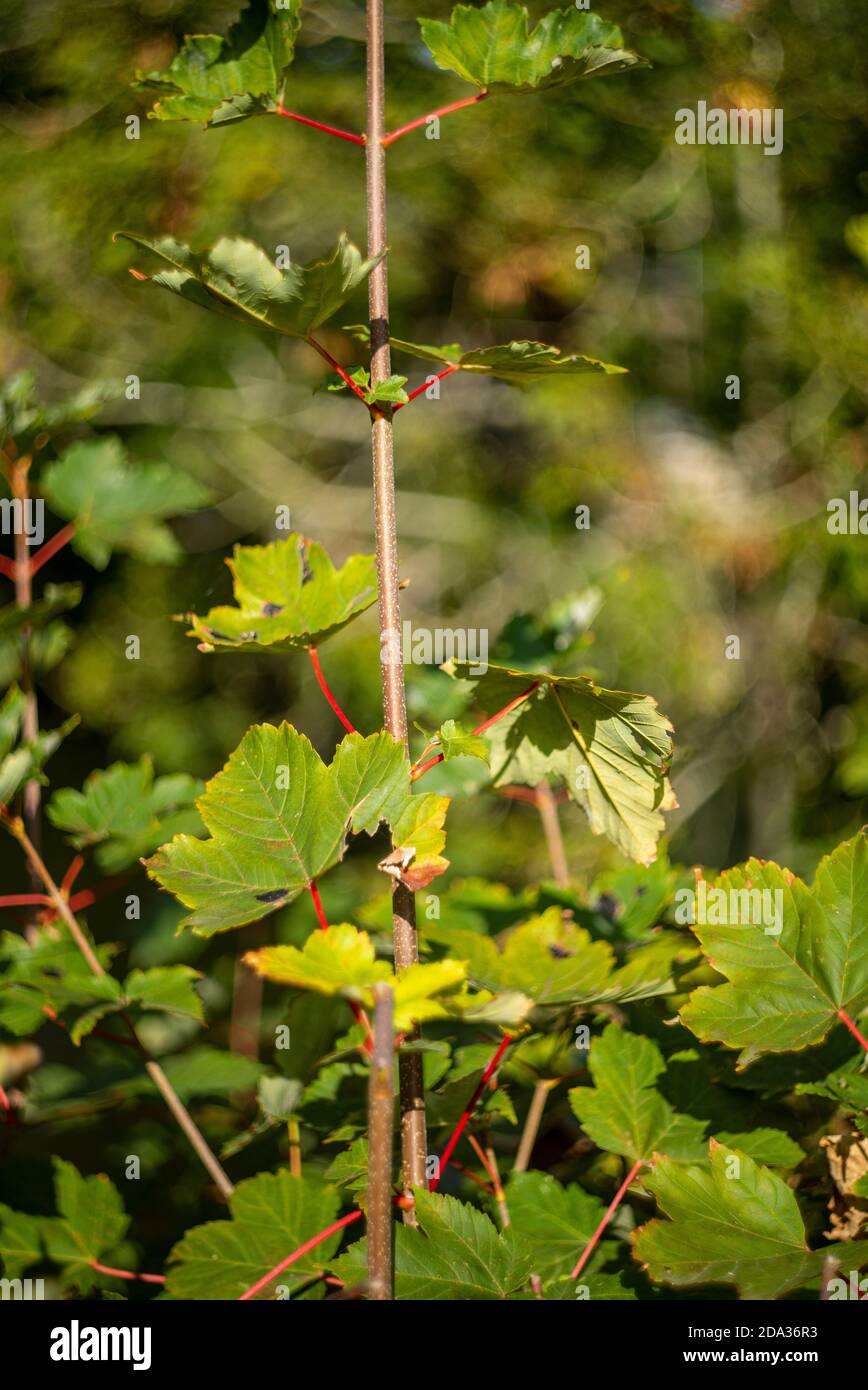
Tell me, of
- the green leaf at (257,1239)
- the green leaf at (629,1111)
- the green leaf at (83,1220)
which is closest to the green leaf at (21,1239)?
the green leaf at (83,1220)

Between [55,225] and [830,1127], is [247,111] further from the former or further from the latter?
[55,225]

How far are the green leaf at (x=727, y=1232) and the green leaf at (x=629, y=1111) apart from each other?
0.08 metres

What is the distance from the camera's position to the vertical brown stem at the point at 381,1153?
38cm

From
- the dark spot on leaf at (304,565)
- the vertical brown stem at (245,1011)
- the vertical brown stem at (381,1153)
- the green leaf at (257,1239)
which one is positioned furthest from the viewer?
the vertical brown stem at (245,1011)

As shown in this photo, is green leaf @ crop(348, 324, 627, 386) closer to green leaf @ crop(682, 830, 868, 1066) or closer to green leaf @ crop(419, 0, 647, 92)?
green leaf @ crop(419, 0, 647, 92)

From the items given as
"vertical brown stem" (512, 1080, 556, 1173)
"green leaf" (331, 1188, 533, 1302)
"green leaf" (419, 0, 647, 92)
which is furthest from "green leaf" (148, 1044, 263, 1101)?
"green leaf" (419, 0, 647, 92)

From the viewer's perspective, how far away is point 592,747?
0.59 m

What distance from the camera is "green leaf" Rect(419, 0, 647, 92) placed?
52 centimetres

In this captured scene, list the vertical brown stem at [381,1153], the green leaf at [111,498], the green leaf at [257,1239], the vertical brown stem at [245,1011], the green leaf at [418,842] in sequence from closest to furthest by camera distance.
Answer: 1. the vertical brown stem at [381,1153]
2. the green leaf at [418,842]
3. the green leaf at [257,1239]
4. the green leaf at [111,498]
5. the vertical brown stem at [245,1011]

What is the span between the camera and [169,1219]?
36.4 inches

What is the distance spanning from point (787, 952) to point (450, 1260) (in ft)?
0.74

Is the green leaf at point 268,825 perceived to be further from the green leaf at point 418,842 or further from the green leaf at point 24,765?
the green leaf at point 24,765

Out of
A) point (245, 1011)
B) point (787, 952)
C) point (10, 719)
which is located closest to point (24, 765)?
point (10, 719)

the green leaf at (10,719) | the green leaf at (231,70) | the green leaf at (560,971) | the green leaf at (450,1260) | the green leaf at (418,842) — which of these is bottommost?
the green leaf at (450,1260)
